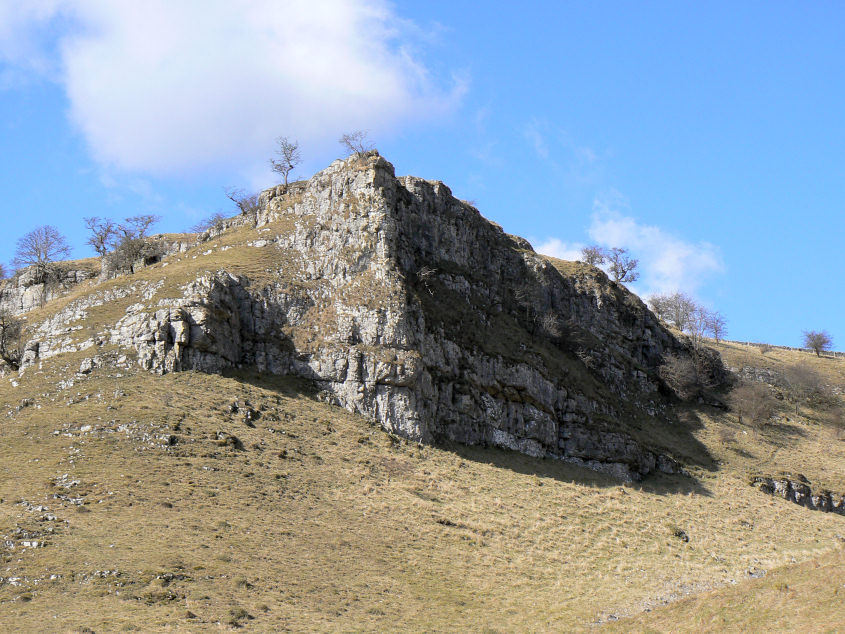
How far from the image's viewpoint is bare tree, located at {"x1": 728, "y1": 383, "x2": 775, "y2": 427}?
91.8 m

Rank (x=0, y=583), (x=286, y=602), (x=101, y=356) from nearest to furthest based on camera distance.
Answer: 1. (x=0, y=583)
2. (x=286, y=602)
3. (x=101, y=356)

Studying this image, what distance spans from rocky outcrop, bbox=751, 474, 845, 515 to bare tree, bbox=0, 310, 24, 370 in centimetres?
6970

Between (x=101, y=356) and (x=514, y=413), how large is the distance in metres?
37.1

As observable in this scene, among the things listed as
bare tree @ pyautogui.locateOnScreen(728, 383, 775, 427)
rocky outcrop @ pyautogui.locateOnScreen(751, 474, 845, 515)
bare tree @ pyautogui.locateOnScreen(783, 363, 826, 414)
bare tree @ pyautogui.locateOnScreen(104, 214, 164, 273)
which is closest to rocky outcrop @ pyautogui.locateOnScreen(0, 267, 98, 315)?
bare tree @ pyautogui.locateOnScreen(104, 214, 164, 273)

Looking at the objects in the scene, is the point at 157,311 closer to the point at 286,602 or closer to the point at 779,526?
the point at 286,602

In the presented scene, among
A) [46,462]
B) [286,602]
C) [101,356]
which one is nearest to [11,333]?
[101,356]

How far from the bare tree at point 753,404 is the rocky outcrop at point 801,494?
51.9 feet

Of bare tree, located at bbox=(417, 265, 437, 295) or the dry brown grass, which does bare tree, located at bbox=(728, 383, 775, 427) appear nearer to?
the dry brown grass

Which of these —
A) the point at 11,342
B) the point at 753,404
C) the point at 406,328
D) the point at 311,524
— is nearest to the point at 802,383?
the point at 753,404

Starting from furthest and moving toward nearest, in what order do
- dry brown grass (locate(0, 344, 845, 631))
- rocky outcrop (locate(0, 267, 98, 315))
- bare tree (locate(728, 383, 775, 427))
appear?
1. rocky outcrop (locate(0, 267, 98, 315))
2. bare tree (locate(728, 383, 775, 427))
3. dry brown grass (locate(0, 344, 845, 631))

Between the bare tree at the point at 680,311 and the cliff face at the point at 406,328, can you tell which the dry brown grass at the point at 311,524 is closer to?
the cliff face at the point at 406,328

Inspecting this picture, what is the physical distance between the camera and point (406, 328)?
69.9 meters

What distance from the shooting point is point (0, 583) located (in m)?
35.9

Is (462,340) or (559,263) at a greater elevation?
(559,263)
